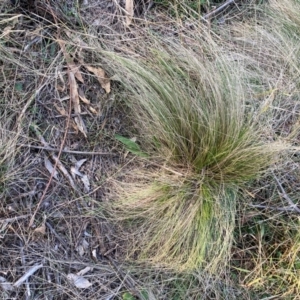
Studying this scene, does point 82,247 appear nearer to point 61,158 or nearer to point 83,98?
point 61,158

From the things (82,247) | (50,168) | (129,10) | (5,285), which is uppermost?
(129,10)

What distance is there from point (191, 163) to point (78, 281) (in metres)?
0.48

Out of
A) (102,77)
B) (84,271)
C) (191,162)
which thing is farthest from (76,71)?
(84,271)

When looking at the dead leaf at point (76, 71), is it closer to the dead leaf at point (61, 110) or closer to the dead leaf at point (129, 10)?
the dead leaf at point (61, 110)

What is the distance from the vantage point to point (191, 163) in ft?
4.47

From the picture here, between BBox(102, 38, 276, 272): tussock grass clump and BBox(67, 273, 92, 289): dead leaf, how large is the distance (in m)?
0.15

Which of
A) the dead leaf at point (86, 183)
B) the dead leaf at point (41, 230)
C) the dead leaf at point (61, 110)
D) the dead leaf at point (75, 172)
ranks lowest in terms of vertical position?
the dead leaf at point (41, 230)

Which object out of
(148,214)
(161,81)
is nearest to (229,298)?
(148,214)

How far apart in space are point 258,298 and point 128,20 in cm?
97

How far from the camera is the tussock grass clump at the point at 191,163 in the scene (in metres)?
1.34

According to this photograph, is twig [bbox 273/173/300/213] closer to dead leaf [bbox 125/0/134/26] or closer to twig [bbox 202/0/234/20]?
twig [bbox 202/0/234/20]

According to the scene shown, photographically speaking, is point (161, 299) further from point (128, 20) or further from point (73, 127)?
point (128, 20)

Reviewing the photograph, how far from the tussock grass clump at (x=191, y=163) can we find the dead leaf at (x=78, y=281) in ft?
0.50

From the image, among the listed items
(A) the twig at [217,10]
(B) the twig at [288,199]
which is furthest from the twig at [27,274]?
(A) the twig at [217,10]
